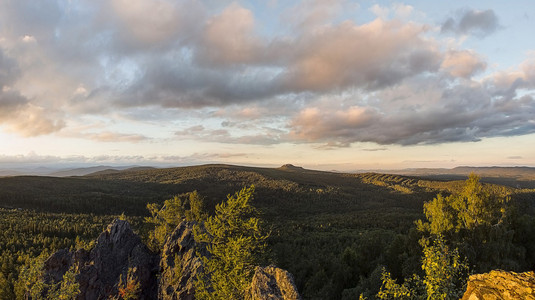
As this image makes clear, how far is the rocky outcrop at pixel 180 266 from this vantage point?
3438 cm

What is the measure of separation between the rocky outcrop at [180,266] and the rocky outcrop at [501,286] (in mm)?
29090

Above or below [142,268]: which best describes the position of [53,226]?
below

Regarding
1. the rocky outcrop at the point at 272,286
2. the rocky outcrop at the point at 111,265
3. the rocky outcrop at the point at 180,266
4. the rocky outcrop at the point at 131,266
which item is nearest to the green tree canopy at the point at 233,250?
the rocky outcrop at the point at 272,286

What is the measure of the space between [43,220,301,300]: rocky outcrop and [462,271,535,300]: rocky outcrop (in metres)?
30.7

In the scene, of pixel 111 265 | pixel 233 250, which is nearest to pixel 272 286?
pixel 233 250

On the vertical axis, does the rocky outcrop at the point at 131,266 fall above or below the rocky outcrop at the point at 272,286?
below

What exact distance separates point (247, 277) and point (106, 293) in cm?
3339

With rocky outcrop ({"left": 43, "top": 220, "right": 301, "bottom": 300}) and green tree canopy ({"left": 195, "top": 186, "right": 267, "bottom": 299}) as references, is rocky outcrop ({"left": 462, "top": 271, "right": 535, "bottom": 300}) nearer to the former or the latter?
green tree canopy ({"left": 195, "top": 186, "right": 267, "bottom": 299})

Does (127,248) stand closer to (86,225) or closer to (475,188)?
(475,188)

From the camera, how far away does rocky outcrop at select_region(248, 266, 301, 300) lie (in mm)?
18438

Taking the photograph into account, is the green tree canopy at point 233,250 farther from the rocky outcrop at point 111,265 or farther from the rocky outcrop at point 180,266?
the rocky outcrop at point 111,265

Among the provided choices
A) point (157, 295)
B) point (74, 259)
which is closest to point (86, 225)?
point (74, 259)

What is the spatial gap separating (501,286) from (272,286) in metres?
14.4

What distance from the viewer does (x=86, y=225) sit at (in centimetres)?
11100
